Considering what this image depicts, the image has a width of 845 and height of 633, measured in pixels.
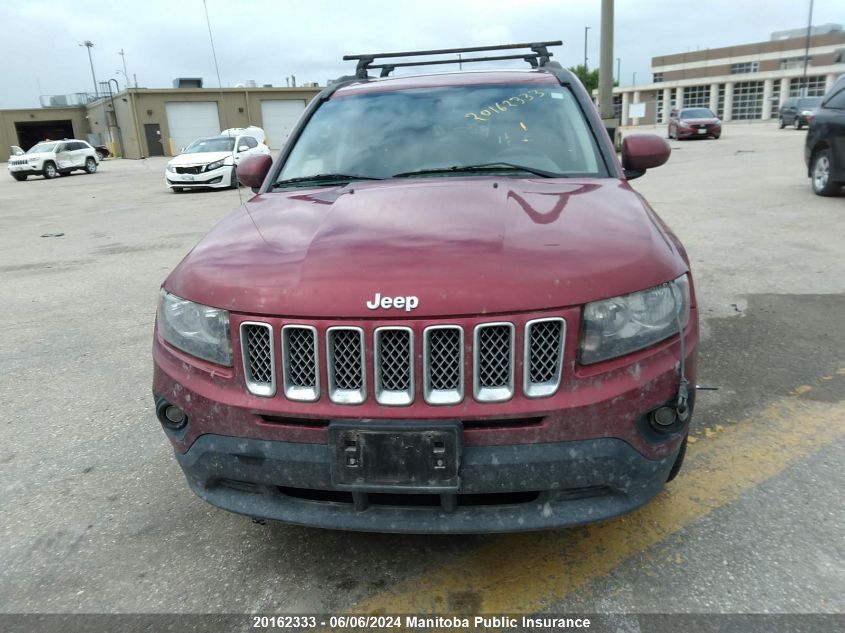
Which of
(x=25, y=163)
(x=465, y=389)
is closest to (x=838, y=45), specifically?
(x=25, y=163)

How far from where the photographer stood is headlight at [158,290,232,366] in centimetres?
216

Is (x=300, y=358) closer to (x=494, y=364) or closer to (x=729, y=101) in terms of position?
(x=494, y=364)

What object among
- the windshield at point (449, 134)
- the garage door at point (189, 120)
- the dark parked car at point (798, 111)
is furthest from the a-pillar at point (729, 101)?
the windshield at point (449, 134)

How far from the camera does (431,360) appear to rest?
1.97 meters

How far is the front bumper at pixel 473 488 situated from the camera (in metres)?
1.99

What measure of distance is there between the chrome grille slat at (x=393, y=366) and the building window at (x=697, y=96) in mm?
Answer: 84030

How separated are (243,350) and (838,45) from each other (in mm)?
83570

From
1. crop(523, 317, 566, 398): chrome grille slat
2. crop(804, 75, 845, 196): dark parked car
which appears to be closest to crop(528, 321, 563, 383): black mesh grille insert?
crop(523, 317, 566, 398): chrome grille slat

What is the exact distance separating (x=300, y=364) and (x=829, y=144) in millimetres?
10480

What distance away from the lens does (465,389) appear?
1970 millimetres

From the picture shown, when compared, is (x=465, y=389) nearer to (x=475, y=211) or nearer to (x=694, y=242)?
(x=475, y=211)

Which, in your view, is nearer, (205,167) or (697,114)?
(205,167)

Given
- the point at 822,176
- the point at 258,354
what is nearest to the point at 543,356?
the point at 258,354

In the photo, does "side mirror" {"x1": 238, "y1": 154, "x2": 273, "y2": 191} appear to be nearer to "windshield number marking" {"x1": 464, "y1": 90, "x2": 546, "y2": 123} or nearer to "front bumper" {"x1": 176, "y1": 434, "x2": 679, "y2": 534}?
"windshield number marking" {"x1": 464, "y1": 90, "x2": 546, "y2": 123}
